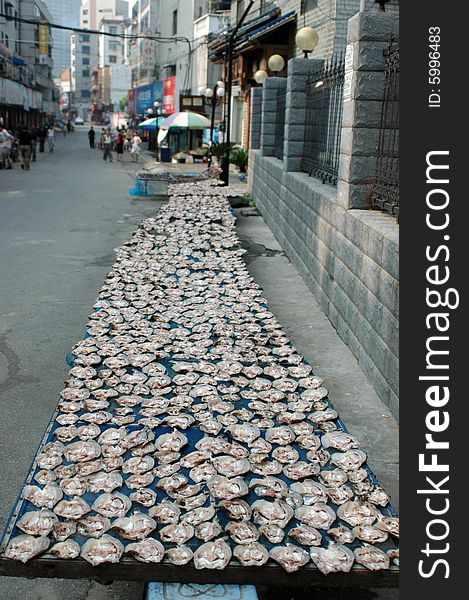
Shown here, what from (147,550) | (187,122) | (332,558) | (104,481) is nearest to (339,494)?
(332,558)

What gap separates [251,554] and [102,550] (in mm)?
598

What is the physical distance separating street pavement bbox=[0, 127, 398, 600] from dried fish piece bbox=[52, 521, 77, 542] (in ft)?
2.12

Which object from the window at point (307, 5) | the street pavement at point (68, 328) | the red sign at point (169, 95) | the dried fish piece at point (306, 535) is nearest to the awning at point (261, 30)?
the window at point (307, 5)

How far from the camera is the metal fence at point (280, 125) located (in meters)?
14.5

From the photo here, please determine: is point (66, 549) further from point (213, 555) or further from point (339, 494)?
point (339, 494)

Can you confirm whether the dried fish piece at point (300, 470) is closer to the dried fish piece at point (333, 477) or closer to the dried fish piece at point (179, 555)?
the dried fish piece at point (333, 477)

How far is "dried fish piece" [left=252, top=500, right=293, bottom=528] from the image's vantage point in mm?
2973

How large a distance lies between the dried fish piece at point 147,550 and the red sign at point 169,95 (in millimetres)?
50280

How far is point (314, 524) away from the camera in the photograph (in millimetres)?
2979

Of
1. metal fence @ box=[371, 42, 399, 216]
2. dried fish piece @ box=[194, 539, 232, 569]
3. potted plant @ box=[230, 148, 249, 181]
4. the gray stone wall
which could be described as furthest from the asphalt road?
potted plant @ box=[230, 148, 249, 181]

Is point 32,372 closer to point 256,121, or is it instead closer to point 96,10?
point 256,121

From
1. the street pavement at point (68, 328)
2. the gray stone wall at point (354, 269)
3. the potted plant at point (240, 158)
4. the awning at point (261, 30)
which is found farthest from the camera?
the potted plant at point (240, 158)

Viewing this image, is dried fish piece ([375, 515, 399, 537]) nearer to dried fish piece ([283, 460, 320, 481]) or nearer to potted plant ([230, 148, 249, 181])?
dried fish piece ([283, 460, 320, 481])

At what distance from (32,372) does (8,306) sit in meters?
2.39
